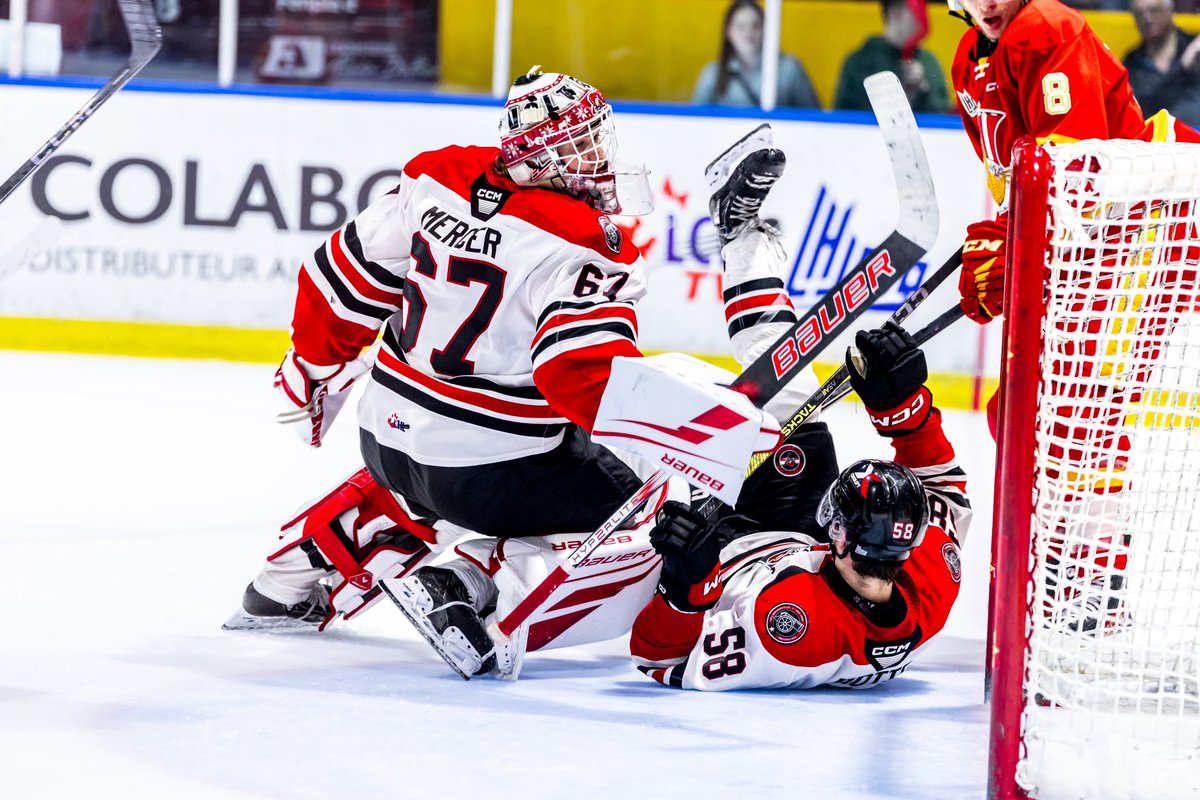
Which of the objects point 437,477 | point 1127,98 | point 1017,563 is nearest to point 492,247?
point 437,477

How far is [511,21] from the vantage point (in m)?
5.97

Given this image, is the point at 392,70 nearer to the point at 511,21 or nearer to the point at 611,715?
the point at 511,21

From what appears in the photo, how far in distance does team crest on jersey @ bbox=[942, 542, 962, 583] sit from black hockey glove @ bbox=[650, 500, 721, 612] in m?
0.39

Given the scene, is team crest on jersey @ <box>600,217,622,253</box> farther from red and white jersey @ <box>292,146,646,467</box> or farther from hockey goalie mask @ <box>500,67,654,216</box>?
hockey goalie mask @ <box>500,67,654,216</box>

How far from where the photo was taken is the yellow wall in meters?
5.92

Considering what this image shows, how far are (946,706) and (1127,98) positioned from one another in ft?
3.62

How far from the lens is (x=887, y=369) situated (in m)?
2.46

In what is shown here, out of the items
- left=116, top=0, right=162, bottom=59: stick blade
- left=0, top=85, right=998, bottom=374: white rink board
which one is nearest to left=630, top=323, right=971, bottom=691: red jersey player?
left=116, top=0, right=162, bottom=59: stick blade

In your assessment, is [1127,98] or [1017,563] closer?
[1017,563]

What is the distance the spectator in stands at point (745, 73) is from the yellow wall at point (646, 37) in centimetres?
6

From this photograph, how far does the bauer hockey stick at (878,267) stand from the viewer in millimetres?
2219

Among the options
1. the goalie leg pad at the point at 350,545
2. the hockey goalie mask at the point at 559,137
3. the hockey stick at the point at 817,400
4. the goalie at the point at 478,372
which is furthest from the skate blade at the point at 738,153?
the goalie leg pad at the point at 350,545

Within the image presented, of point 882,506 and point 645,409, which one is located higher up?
point 645,409

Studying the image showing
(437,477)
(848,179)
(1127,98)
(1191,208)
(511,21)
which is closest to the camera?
(1191,208)
